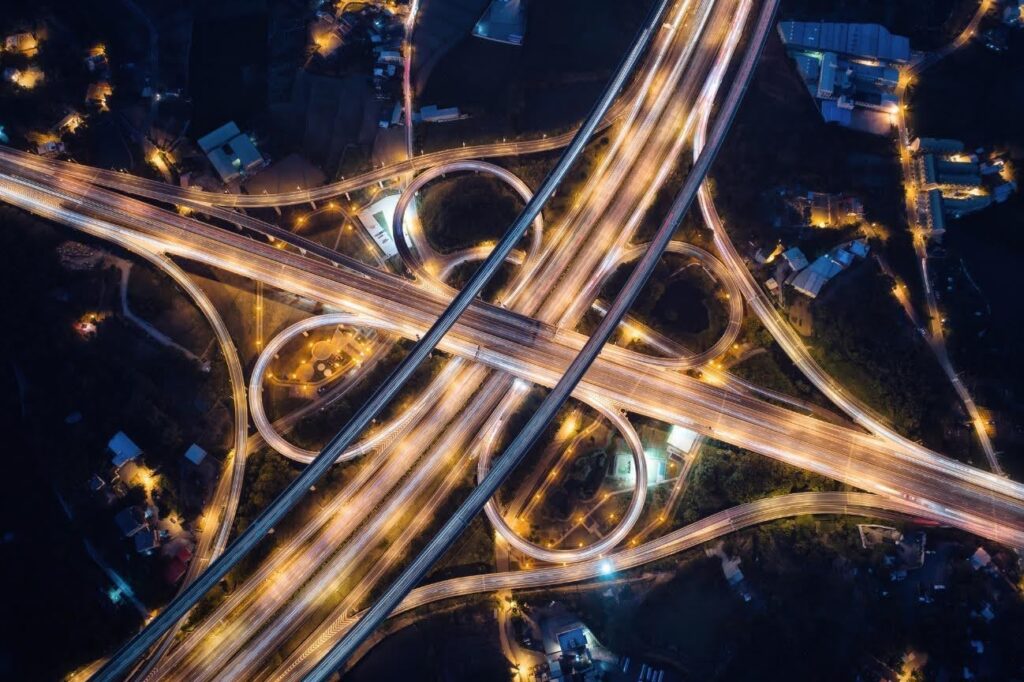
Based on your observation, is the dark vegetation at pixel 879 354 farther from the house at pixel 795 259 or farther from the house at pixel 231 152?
the house at pixel 231 152

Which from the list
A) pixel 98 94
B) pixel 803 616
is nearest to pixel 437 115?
pixel 98 94

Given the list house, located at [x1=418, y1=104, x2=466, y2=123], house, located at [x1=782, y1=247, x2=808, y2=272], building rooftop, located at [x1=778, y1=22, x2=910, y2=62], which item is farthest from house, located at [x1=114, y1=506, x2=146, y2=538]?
building rooftop, located at [x1=778, y1=22, x2=910, y2=62]

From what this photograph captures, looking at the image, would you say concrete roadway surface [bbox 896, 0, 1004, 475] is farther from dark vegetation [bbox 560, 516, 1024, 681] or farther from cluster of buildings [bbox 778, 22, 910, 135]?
dark vegetation [bbox 560, 516, 1024, 681]

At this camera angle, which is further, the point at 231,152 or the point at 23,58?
Answer: the point at 23,58

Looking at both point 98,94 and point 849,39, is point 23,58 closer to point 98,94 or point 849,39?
point 98,94

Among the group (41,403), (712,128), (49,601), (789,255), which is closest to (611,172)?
(712,128)

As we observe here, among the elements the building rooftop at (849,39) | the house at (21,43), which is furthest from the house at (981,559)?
the house at (21,43)

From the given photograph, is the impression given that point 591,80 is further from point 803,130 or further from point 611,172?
point 803,130
